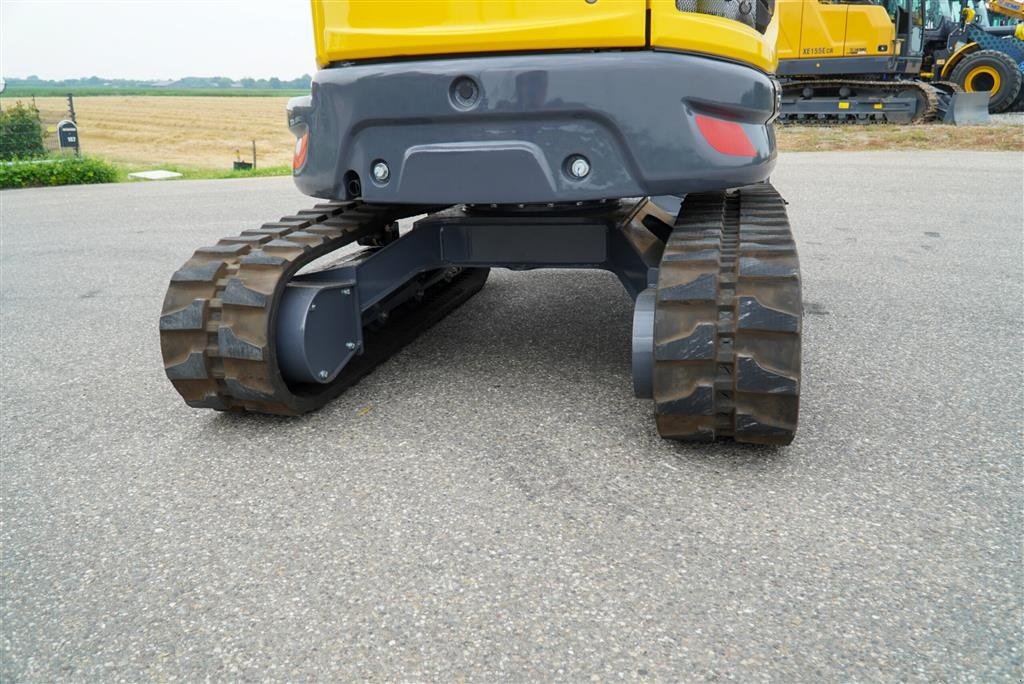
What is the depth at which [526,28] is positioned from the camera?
8.37ft

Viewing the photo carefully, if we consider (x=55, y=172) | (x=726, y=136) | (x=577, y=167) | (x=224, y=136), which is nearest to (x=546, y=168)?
(x=577, y=167)

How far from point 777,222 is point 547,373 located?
3.42ft

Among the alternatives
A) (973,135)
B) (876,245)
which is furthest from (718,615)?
(973,135)

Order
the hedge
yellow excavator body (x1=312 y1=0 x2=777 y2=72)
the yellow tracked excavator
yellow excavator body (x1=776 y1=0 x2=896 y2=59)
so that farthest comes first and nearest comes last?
the yellow tracked excavator
yellow excavator body (x1=776 y1=0 x2=896 y2=59)
the hedge
yellow excavator body (x1=312 y1=0 x2=777 y2=72)

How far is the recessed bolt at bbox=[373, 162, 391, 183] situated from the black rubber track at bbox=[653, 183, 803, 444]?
97cm

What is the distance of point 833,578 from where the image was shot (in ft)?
6.38

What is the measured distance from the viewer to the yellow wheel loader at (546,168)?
2426 millimetres

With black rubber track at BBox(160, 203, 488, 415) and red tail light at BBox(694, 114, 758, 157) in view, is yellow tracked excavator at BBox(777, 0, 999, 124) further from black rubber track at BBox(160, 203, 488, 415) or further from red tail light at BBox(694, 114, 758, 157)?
black rubber track at BBox(160, 203, 488, 415)

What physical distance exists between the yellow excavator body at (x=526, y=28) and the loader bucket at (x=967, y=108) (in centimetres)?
1514

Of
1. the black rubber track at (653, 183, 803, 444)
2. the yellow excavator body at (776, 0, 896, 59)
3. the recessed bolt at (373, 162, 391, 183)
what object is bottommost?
the black rubber track at (653, 183, 803, 444)

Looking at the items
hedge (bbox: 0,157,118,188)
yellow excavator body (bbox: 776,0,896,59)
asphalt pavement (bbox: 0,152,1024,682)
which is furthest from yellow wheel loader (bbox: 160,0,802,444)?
yellow excavator body (bbox: 776,0,896,59)

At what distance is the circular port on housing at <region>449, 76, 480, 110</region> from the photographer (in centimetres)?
262

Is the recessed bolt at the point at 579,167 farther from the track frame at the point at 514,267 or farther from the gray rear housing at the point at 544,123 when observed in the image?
the track frame at the point at 514,267

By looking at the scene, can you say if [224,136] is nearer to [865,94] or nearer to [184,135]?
[184,135]
